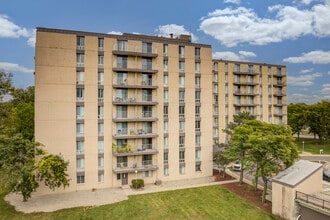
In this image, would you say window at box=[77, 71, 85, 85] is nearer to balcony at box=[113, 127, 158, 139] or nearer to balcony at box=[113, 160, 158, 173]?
balcony at box=[113, 127, 158, 139]

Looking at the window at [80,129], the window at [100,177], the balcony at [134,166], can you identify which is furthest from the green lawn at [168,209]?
the window at [80,129]

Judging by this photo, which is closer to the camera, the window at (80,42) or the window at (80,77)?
the window at (80,42)

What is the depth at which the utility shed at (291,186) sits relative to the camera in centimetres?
2125

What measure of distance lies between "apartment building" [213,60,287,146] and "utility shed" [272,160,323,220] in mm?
23473

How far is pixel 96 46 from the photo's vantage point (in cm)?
2900

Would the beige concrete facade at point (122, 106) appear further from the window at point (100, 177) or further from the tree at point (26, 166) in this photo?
the tree at point (26, 166)

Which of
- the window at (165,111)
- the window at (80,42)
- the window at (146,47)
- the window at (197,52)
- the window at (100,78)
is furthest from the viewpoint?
the window at (197,52)

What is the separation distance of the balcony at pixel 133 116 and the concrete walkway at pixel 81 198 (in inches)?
336

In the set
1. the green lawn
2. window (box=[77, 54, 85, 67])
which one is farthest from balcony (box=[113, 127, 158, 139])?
window (box=[77, 54, 85, 67])

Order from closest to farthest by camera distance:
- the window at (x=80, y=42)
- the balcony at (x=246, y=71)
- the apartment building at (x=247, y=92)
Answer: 1. the window at (x=80, y=42)
2. the apartment building at (x=247, y=92)
3. the balcony at (x=246, y=71)

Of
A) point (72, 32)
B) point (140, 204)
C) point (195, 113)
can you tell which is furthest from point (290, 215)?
point (72, 32)

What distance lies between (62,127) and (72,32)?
Result: 36.6 ft

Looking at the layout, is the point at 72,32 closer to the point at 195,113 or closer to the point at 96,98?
the point at 96,98

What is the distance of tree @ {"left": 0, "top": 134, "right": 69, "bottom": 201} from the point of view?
23281 millimetres
